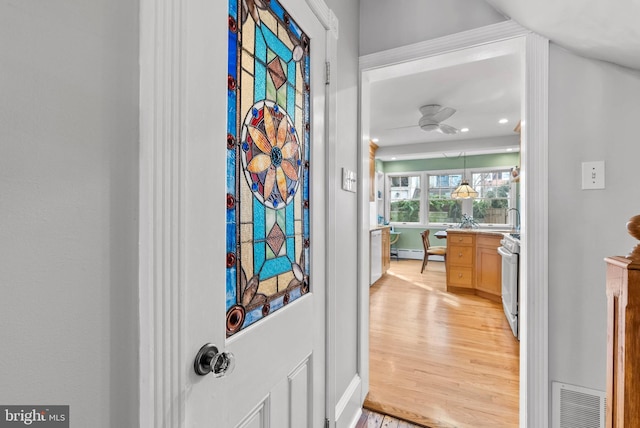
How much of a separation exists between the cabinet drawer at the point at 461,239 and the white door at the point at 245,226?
342cm

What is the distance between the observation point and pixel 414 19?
1690 millimetres

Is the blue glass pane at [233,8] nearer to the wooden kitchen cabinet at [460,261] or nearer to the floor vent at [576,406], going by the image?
the floor vent at [576,406]

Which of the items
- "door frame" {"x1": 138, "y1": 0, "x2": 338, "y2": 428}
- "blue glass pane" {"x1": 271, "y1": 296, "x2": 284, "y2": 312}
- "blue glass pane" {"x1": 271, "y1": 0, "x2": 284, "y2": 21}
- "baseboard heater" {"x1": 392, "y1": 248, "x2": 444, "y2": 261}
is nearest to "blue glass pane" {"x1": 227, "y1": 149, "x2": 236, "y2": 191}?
"door frame" {"x1": 138, "y1": 0, "x2": 338, "y2": 428}

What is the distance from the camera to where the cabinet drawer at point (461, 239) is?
13.1 ft

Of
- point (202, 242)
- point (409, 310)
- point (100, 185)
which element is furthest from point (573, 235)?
point (409, 310)

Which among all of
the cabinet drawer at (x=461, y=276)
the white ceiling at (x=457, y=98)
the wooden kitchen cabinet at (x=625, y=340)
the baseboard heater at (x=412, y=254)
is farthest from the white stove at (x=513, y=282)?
the baseboard heater at (x=412, y=254)

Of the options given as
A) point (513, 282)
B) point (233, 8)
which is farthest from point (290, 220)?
point (513, 282)

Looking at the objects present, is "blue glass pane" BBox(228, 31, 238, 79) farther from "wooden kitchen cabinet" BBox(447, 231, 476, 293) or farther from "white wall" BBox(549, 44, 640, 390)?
"wooden kitchen cabinet" BBox(447, 231, 476, 293)

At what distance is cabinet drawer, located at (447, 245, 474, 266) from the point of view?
4.02 m

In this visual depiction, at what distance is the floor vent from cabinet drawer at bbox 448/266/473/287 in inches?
109

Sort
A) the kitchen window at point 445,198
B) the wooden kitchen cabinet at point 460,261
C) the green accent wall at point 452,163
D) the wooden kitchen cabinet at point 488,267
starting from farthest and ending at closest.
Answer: the kitchen window at point 445,198
the green accent wall at point 452,163
the wooden kitchen cabinet at point 460,261
the wooden kitchen cabinet at point 488,267

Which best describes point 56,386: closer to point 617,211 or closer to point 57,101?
point 57,101

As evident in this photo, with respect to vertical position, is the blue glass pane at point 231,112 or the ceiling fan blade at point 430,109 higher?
the ceiling fan blade at point 430,109

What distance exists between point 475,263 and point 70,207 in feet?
14.3
